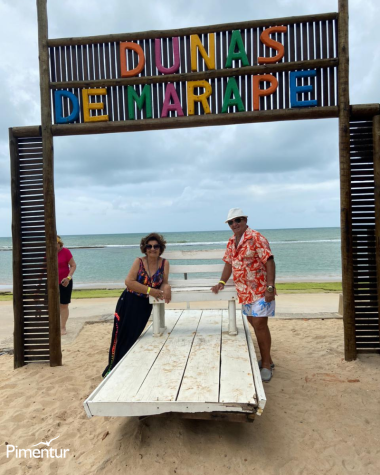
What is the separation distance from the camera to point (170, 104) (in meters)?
4.82

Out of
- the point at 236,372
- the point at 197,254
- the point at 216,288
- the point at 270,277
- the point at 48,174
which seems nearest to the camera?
the point at 236,372

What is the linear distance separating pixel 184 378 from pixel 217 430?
50cm

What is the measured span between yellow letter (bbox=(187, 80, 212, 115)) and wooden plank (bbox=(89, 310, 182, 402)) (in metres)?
2.94

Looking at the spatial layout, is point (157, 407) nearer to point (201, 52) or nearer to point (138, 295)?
point (138, 295)

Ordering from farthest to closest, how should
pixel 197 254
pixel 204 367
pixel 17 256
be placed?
pixel 197 254 < pixel 17 256 < pixel 204 367

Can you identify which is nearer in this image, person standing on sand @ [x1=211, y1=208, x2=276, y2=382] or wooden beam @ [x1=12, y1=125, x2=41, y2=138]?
person standing on sand @ [x1=211, y1=208, x2=276, y2=382]

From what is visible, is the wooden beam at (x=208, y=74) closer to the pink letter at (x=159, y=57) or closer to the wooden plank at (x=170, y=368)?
Answer: the pink letter at (x=159, y=57)

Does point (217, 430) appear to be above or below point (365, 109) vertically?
below

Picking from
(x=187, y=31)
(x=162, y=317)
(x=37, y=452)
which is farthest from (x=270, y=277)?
(x=187, y=31)

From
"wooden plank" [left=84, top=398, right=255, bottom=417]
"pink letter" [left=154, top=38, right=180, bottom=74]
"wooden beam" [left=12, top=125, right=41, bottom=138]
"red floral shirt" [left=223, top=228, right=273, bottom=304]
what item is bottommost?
"wooden plank" [left=84, top=398, right=255, bottom=417]

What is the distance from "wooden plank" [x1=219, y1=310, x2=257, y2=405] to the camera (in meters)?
2.72

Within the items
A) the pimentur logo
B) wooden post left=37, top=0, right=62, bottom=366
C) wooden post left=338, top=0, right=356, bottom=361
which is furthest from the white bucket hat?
the pimentur logo

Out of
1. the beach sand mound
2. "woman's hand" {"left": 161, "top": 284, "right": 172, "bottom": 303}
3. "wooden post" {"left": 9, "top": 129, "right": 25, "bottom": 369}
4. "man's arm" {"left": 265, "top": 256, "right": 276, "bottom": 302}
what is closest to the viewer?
the beach sand mound

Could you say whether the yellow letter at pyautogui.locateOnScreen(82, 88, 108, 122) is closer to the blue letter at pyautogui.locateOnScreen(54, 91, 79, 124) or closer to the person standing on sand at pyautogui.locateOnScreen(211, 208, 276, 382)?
the blue letter at pyautogui.locateOnScreen(54, 91, 79, 124)
